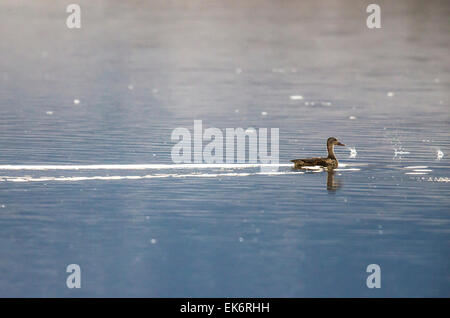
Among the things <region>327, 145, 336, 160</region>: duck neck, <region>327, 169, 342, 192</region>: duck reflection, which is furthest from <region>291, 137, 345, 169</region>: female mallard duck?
<region>327, 169, 342, 192</region>: duck reflection

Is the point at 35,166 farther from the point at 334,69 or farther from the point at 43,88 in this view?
the point at 334,69

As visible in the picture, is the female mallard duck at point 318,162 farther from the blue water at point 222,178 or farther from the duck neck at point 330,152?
the blue water at point 222,178

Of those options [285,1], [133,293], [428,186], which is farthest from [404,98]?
[285,1]

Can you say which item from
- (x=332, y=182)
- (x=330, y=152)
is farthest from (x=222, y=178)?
(x=330, y=152)

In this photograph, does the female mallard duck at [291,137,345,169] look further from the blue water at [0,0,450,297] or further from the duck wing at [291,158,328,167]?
the blue water at [0,0,450,297]

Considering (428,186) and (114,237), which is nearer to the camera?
(114,237)

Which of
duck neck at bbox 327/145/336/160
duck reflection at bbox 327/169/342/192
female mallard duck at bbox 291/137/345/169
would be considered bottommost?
duck reflection at bbox 327/169/342/192
